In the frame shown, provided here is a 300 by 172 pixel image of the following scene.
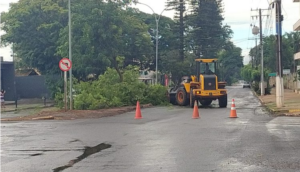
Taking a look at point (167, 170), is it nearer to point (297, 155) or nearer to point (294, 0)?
point (297, 155)

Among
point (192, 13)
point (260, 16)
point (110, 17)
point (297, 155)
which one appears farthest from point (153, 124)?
point (192, 13)

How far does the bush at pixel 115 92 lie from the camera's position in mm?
27953

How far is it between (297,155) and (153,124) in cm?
864

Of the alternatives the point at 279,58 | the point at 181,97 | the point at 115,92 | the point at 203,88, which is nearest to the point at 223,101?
the point at 203,88

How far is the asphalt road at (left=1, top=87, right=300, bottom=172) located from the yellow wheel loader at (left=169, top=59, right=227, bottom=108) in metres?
11.5

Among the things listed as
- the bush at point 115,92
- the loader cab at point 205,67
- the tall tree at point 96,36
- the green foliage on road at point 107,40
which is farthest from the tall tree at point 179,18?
the loader cab at point 205,67

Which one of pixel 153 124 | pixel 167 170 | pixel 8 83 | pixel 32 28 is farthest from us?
pixel 8 83

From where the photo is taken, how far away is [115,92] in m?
30.5

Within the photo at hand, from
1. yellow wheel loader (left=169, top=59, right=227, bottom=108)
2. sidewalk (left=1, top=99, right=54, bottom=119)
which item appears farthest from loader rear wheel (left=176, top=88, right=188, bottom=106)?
sidewalk (left=1, top=99, right=54, bottom=119)

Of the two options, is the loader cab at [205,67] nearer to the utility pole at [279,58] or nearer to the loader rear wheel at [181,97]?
the loader rear wheel at [181,97]

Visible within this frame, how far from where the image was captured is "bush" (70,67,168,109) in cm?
2795

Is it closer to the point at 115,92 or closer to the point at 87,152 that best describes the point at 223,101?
the point at 115,92

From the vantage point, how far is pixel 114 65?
138ft

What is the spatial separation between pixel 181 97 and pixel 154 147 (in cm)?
2007
